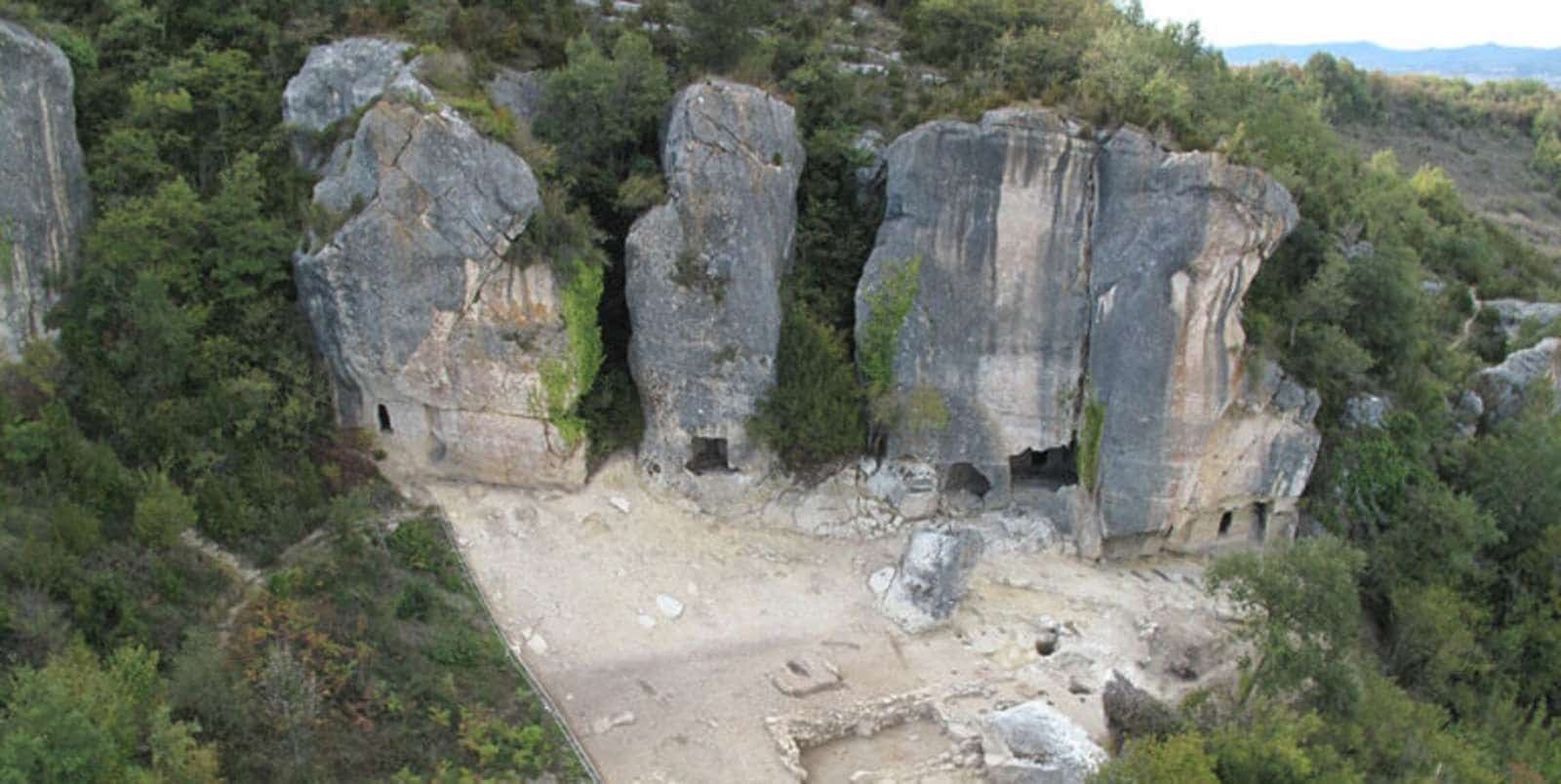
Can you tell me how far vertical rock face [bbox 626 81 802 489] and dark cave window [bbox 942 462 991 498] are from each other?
14.5 feet

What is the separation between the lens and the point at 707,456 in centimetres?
2252

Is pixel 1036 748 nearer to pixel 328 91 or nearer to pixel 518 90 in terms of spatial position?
pixel 518 90

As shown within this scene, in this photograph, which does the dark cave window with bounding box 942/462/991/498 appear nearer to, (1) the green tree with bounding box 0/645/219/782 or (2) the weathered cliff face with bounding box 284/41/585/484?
(2) the weathered cliff face with bounding box 284/41/585/484

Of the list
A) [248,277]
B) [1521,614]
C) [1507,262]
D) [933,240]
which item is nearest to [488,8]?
[248,277]

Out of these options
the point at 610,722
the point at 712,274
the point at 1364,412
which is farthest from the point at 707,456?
the point at 1364,412

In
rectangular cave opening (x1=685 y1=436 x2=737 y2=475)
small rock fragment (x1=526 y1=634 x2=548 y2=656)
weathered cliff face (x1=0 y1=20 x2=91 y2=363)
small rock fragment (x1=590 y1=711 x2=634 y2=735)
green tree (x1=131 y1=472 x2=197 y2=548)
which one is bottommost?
small rock fragment (x1=590 y1=711 x2=634 y2=735)

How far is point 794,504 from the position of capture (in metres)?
21.6

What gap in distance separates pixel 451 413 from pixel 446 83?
655 cm

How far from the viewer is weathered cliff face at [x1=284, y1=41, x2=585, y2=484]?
18984 mm

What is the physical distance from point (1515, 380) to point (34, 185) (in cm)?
3205

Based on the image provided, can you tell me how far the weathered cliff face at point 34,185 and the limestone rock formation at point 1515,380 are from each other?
30937 millimetres

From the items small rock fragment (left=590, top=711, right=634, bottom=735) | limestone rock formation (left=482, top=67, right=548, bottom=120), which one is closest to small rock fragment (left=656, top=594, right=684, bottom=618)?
small rock fragment (left=590, top=711, right=634, bottom=735)

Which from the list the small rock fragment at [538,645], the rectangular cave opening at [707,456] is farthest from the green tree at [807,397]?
the small rock fragment at [538,645]

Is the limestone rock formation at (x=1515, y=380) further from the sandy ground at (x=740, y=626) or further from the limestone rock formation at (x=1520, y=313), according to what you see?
the sandy ground at (x=740, y=626)
